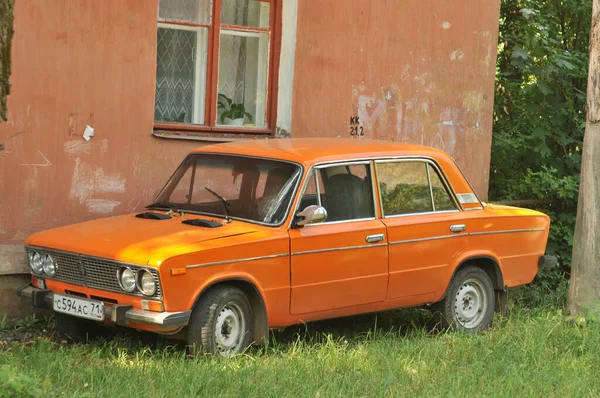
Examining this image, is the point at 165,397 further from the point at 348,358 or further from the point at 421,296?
the point at 421,296

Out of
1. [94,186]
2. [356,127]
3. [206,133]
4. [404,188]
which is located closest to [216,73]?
[206,133]

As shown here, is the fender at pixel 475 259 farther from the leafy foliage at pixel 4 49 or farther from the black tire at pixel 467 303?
the leafy foliage at pixel 4 49

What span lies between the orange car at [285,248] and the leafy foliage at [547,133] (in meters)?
3.75

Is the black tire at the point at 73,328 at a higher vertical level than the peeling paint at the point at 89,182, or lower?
lower

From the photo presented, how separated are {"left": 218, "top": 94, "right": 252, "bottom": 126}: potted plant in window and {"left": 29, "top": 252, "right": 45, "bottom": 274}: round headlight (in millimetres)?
3343

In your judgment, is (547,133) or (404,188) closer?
(404,188)

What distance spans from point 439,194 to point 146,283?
3120 mm

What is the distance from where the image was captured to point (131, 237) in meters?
7.47

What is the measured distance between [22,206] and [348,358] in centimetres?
346

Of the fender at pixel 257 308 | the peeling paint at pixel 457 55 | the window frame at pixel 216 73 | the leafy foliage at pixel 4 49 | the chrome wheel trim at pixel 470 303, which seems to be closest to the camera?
the leafy foliage at pixel 4 49

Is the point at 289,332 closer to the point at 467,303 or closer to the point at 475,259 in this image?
the point at 467,303

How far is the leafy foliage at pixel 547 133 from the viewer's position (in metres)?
13.3

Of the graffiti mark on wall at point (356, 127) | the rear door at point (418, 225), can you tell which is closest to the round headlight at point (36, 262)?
the rear door at point (418, 225)

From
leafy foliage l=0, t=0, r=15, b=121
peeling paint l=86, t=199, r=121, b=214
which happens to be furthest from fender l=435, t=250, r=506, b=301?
leafy foliage l=0, t=0, r=15, b=121
